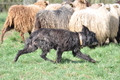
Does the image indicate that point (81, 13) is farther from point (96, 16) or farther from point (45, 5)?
point (45, 5)

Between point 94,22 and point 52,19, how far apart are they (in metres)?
1.39

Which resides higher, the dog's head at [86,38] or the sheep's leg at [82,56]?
the dog's head at [86,38]

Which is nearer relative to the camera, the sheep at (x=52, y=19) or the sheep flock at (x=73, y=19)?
the sheep flock at (x=73, y=19)

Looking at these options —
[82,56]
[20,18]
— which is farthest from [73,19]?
[82,56]

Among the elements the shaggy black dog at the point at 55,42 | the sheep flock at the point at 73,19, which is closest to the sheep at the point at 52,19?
the sheep flock at the point at 73,19

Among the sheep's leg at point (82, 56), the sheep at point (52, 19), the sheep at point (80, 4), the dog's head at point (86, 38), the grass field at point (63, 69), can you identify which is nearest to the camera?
the grass field at point (63, 69)

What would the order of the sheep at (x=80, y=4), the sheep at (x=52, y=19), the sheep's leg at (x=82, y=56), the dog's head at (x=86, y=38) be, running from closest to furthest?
the sheep's leg at (x=82, y=56) → the dog's head at (x=86, y=38) → the sheep at (x=52, y=19) → the sheep at (x=80, y=4)

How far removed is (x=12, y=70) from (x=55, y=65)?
106 centimetres

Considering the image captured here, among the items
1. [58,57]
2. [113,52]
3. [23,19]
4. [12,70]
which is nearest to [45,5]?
[23,19]

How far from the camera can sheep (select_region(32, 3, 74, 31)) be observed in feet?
30.9

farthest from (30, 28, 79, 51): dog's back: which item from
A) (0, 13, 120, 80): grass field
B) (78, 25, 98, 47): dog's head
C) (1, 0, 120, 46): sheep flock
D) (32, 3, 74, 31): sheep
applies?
(32, 3, 74, 31): sheep

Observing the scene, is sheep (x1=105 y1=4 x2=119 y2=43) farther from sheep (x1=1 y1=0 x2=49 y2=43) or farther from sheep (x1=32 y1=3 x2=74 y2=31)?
sheep (x1=1 y1=0 x2=49 y2=43)

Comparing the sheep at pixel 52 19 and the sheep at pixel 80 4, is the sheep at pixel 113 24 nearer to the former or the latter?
the sheep at pixel 80 4

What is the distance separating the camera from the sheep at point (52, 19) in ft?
30.9
